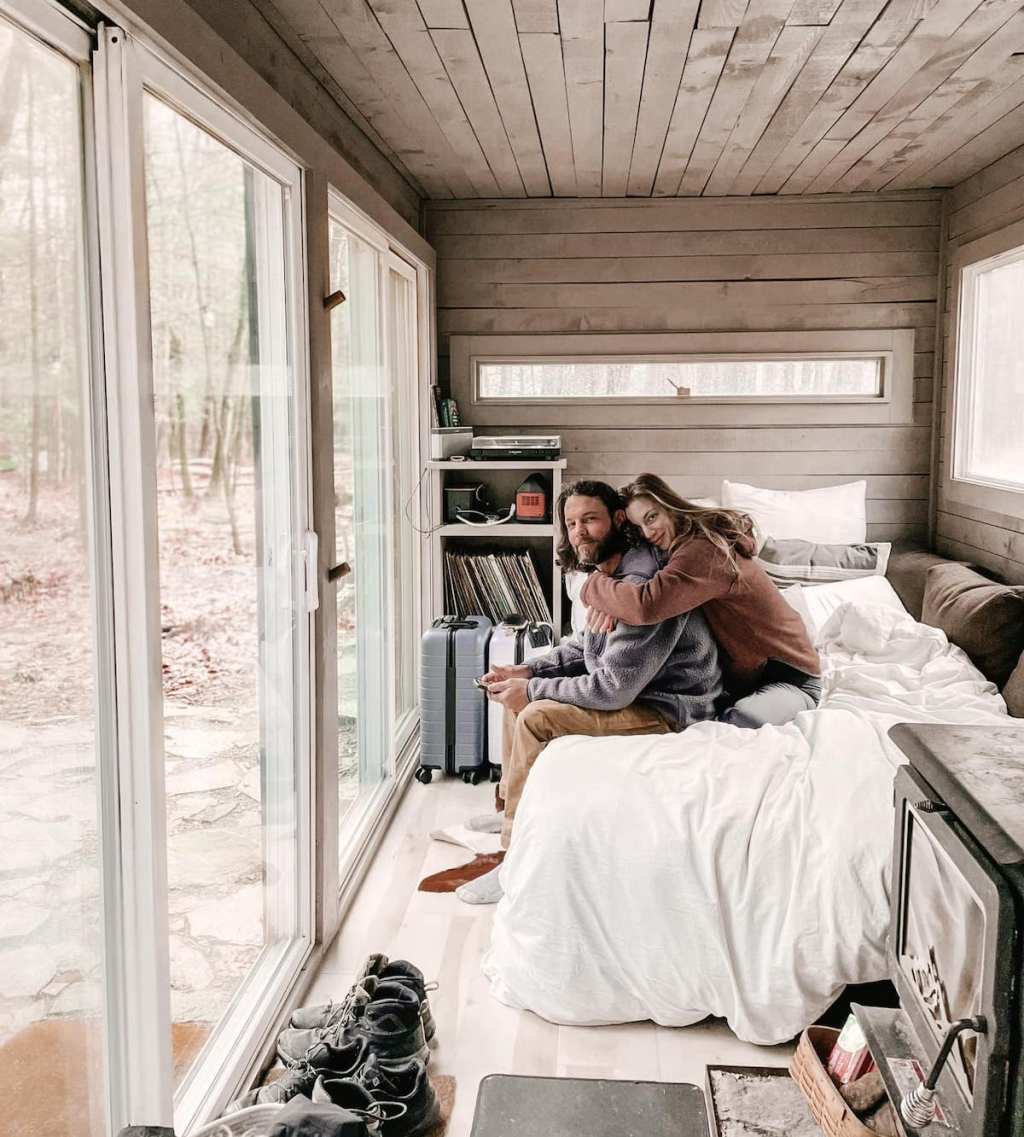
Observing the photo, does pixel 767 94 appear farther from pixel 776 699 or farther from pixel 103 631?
pixel 103 631

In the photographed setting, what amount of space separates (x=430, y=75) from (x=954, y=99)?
157cm

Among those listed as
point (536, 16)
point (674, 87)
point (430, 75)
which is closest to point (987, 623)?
point (674, 87)

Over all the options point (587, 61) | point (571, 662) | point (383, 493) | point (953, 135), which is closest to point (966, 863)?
point (571, 662)

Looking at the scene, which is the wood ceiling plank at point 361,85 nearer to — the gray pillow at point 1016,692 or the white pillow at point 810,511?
the white pillow at point 810,511

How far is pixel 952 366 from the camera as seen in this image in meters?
4.48

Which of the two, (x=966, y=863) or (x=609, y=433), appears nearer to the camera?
(x=966, y=863)

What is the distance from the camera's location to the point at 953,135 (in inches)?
145

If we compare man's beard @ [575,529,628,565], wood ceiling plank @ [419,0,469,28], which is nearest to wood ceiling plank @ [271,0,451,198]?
wood ceiling plank @ [419,0,469,28]

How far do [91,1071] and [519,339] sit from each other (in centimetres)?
371

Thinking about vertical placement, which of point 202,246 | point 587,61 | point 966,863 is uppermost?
point 587,61

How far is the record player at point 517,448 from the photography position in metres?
4.54

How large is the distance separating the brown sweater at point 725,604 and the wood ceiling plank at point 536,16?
4.50 feet

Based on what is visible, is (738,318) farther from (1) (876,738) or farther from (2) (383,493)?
(1) (876,738)

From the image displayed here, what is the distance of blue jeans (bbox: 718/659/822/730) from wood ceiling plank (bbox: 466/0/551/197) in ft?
6.01
